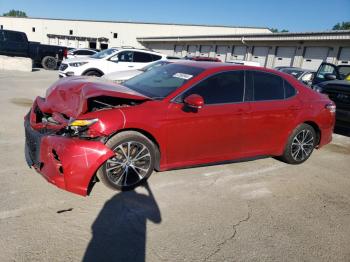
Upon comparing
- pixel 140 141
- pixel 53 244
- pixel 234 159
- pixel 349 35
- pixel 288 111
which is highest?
pixel 349 35

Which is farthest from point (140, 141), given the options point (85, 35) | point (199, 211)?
point (85, 35)

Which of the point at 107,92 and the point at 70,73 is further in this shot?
the point at 70,73

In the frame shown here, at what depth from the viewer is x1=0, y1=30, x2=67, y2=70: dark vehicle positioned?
18.9 meters

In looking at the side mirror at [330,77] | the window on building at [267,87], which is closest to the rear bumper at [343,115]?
the side mirror at [330,77]

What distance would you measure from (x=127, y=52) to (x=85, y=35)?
1905 inches

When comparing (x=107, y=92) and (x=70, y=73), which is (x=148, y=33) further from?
(x=107, y=92)

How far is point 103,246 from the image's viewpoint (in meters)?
2.93

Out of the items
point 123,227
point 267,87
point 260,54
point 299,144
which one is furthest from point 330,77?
point 260,54

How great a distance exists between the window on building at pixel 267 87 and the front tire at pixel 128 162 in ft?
6.31

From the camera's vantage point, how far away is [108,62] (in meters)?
12.4

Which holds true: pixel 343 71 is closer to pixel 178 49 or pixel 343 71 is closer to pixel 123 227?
pixel 123 227

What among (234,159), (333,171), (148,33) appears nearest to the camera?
(234,159)

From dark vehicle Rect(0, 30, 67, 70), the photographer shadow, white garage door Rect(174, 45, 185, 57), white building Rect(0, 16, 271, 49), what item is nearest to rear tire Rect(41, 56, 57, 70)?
dark vehicle Rect(0, 30, 67, 70)

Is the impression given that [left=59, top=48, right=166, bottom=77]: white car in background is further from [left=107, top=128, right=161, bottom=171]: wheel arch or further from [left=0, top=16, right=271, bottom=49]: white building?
[left=0, top=16, right=271, bottom=49]: white building
